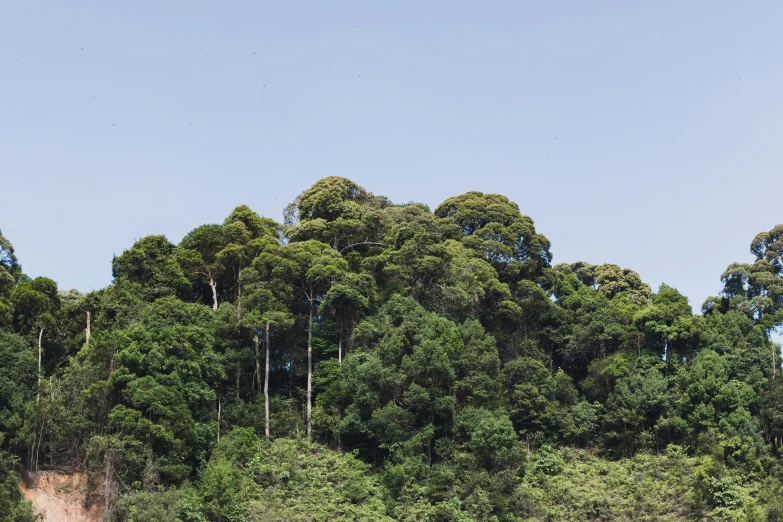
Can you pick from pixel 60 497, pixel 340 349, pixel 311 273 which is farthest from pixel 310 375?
pixel 60 497

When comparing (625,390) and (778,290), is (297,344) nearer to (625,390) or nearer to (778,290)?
(625,390)

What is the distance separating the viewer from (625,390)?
34.4 m

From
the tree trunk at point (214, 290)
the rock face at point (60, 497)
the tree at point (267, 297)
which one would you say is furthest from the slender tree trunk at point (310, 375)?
the rock face at point (60, 497)

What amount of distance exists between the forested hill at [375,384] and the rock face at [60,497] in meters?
0.44

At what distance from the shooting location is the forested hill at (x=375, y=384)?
28000mm

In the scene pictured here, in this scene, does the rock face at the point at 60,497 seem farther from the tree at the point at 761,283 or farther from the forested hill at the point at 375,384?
the tree at the point at 761,283

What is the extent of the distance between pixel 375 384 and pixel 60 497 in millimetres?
10847

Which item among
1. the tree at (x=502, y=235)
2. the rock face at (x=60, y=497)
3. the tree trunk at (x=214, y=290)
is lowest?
the rock face at (x=60, y=497)

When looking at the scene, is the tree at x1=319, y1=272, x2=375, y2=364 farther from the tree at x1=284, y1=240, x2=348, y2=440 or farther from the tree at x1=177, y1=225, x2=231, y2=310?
the tree at x1=177, y1=225, x2=231, y2=310

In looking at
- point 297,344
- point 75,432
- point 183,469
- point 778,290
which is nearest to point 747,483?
point 778,290

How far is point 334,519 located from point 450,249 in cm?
1365

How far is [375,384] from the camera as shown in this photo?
30734 mm

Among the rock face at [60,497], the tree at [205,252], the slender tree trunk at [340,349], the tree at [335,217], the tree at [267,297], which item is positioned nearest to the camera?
the rock face at [60,497]

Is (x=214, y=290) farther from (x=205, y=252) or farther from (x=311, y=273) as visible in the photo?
(x=311, y=273)
